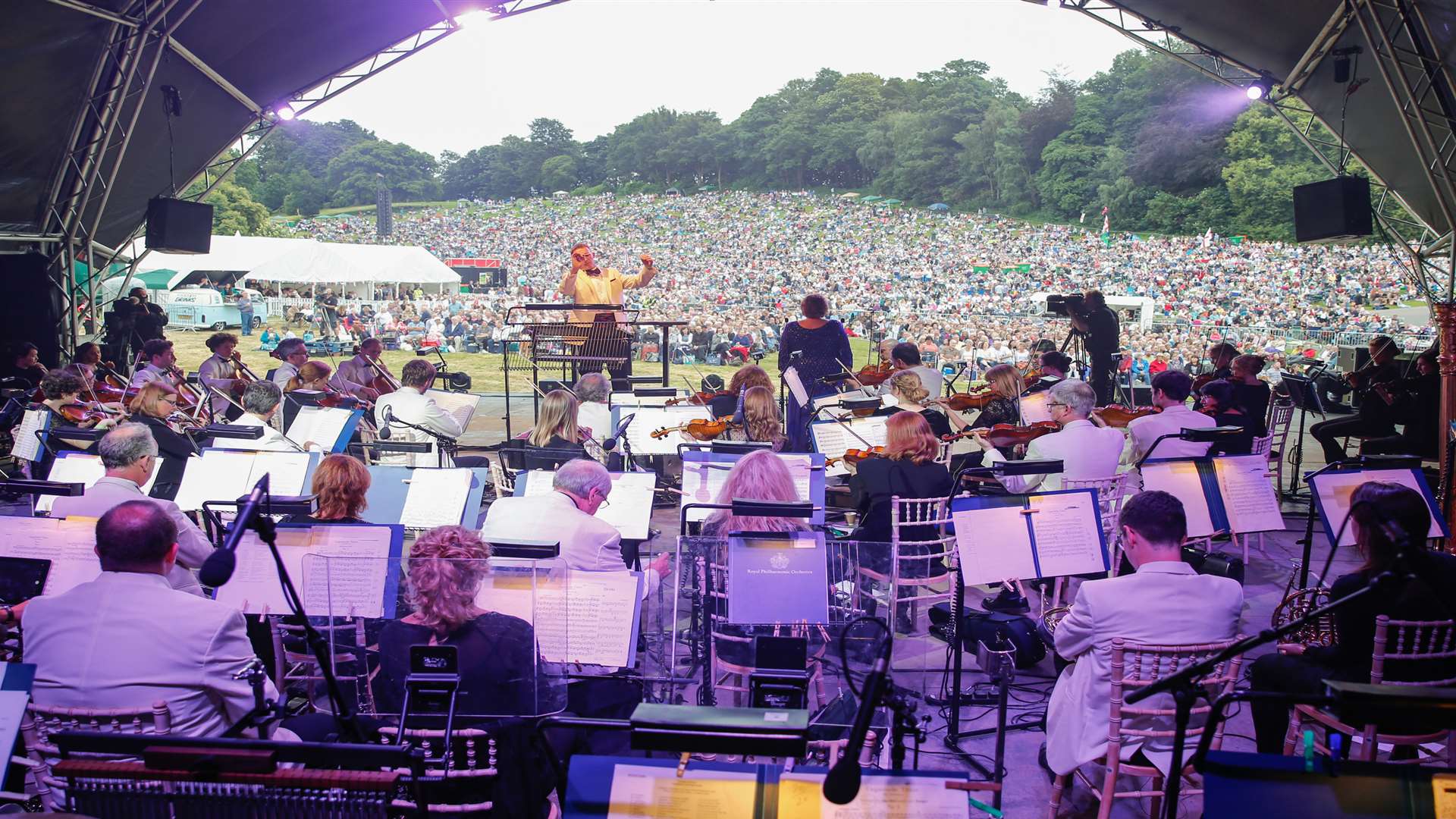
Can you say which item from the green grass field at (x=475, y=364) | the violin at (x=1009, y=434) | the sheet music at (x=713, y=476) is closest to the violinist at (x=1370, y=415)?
the violin at (x=1009, y=434)

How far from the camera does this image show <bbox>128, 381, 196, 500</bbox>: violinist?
6.30 metres

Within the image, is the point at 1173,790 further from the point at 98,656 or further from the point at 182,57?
the point at 182,57

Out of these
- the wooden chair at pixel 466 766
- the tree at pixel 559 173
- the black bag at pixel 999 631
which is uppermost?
the tree at pixel 559 173

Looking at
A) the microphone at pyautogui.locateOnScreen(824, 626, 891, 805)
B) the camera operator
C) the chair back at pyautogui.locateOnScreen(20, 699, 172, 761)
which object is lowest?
the chair back at pyautogui.locateOnScreen(20, 699, 172, 761)

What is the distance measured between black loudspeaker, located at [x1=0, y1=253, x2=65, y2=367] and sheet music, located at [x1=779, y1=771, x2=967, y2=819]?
11599 mm

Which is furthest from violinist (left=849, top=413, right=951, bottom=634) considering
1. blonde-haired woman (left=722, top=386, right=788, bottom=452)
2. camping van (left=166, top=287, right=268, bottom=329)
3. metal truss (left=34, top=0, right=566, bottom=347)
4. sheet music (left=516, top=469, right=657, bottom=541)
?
camping van (left=166, top=287, right=268, bottom=329)

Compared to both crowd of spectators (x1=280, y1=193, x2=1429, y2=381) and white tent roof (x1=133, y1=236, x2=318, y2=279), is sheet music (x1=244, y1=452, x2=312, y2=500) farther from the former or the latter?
white tent roof (x1=133, y1=236, x2=318, y2=279)

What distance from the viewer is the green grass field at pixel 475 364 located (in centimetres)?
1678

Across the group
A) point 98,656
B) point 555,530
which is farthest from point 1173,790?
point 98,656

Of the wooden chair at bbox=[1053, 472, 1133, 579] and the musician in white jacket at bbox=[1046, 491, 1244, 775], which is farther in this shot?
the wooden chair at bbox=[1053, 472, 1133, 579]

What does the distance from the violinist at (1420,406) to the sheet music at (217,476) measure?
9.06 meters

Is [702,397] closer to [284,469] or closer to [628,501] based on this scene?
[628,501]

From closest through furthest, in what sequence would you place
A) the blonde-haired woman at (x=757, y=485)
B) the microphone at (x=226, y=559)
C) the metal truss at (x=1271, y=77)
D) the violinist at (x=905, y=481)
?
the microphone at (x=226, y=559) → the blonde-haired woman at (x=757, y=485) → the violinist at (x=905, y=481) → the metal truss at (x=1271, y=77)

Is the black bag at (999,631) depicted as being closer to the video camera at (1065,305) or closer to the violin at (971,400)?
the violin at (971,400)
